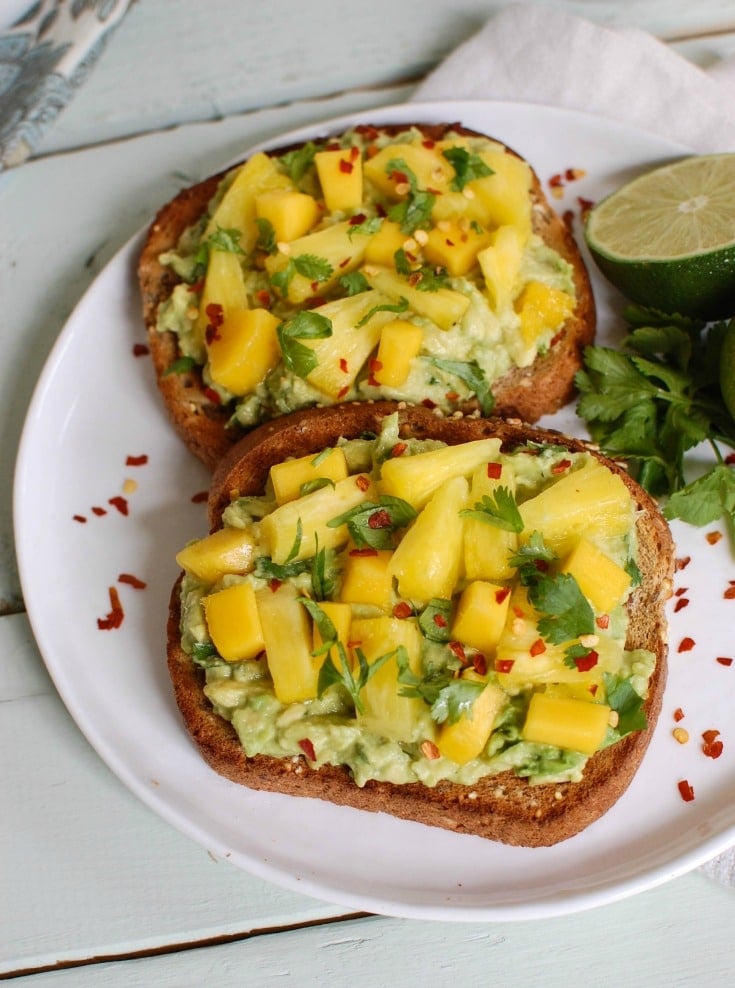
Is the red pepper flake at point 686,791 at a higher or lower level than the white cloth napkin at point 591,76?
lower

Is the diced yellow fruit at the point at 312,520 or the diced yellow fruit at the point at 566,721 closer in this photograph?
the diced yellow fruit at the point at 566,721

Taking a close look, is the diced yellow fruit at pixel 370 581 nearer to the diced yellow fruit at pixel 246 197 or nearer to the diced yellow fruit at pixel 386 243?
the diced yellow fruit at pixel 386 243

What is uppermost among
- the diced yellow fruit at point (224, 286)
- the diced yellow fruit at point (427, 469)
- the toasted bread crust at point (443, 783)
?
the diced yellow fruit at point (224, 286)

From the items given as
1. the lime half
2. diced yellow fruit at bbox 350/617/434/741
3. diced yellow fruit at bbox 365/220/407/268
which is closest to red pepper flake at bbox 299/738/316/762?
diced yellow fruit at bbox 350/617/434/741

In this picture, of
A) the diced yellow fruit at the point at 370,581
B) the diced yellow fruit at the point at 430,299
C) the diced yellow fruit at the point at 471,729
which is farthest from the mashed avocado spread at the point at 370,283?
the diced yellow fruit at the point at 471,729

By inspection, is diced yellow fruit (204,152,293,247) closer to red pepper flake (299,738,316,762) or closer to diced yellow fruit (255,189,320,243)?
diced yellow fruit (255,189,320,243)

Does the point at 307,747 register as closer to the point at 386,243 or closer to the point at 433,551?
the point at 433,551

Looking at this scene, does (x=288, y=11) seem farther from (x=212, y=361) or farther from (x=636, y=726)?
(x=636, y=726)

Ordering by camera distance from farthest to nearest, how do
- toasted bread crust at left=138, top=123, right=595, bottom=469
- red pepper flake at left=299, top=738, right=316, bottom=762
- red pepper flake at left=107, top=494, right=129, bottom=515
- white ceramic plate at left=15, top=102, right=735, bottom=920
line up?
red pepper flake at left=107, top=494, right=129, bottom=515 < toasted bread crust at left=138, top=123, right=595, bottom=469 < white ceramic plate at left=15, top=102, right=735, bottom=920 < red pepper flake at left=299, top=738, right=316, bottom=762
